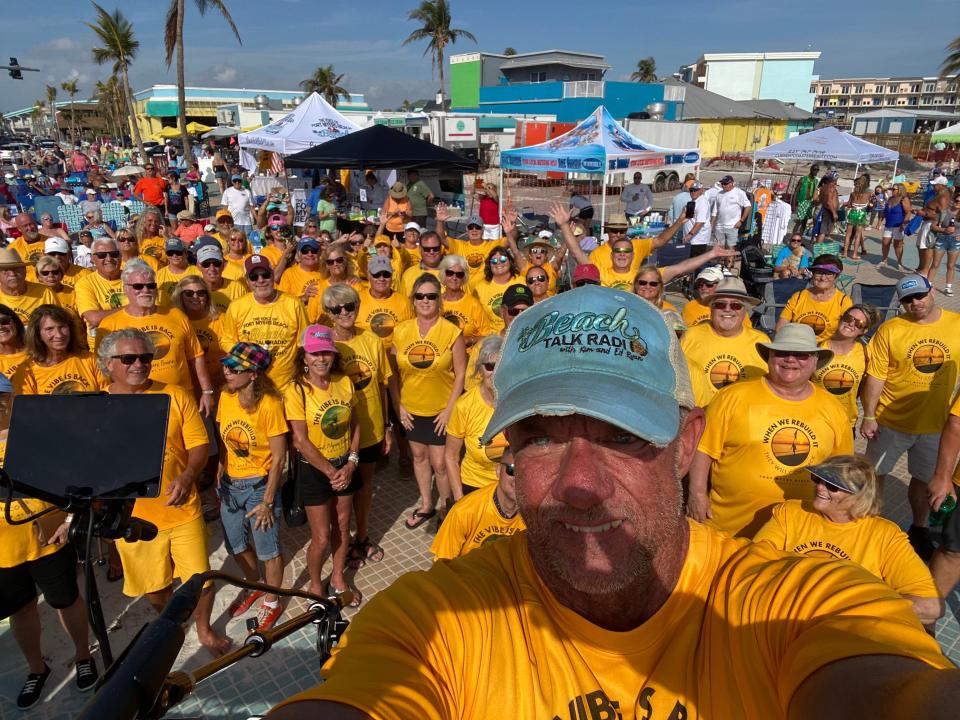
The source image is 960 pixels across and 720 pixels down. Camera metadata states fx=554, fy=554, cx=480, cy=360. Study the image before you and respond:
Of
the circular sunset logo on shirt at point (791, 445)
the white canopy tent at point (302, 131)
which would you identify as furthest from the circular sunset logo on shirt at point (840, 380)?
the white canopy tent at point (302, 131)

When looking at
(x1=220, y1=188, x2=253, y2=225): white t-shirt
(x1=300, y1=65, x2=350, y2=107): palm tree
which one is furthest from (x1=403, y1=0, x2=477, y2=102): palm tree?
(x1=220, y1=188, x2=253, y2=225): white t-shirt

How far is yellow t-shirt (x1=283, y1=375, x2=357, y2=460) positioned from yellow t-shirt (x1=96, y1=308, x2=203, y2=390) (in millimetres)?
1404

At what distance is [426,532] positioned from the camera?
498 centimetres

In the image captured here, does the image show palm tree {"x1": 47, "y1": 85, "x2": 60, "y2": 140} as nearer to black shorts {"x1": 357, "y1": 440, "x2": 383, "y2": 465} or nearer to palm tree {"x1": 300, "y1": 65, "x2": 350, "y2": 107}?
palm tree {"x1": 300, "y1": 65, "x2": 350, "y2": 107}

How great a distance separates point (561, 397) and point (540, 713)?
70 cm

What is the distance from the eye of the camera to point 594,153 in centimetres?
1152

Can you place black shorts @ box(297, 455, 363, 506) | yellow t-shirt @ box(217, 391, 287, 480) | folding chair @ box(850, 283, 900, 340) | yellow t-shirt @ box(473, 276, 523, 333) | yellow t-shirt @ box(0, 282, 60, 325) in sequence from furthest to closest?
folding chair @ box(850, 283, 900, 340) → yellow t-shirt @ box(473, 276, 523, 333) → yellow t-shirt @ box(0, 282, 60, 325) → black shorts @ box(297, 455, 363, 506) → yellow t-shirt @ box(217, 391, 287, 480)

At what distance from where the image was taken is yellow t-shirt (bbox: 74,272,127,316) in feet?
18.4

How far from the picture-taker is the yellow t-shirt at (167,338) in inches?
182

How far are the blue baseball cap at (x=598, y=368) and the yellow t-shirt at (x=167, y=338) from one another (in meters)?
4.23

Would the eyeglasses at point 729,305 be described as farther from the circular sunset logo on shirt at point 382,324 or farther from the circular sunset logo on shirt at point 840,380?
the circular sunset logo on shirt at point 382,324

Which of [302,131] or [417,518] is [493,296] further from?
[302,131]

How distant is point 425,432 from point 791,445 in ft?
9.49

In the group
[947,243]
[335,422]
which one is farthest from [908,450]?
[947,243]
